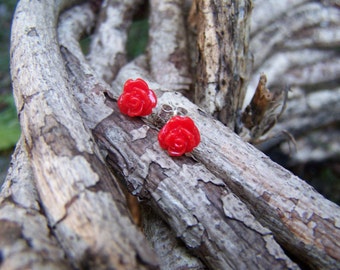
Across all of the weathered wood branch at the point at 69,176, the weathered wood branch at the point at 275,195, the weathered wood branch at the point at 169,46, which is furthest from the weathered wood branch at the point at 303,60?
the weathered wood branch at the point at 69,176

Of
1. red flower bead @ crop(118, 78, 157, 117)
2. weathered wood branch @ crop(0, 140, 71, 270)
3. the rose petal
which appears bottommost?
weathered wood branch @ crop(0, 140, 71, 270)

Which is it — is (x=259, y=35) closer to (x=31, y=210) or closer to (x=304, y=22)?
(x=304, y=22)

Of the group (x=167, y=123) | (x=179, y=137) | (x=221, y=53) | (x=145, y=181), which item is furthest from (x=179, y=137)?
(x=221, y=53)

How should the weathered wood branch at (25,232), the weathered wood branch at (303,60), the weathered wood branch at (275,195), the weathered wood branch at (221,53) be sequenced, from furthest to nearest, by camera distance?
the weathered wood branch at (303,60)
the weathered wood branch at (221,53)
the weathered wood branch at (275,195)
the weathered wood branch at (25,232)

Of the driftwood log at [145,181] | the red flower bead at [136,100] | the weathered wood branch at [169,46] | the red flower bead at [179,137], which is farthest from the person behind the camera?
the weathered wood branch at [169,46]

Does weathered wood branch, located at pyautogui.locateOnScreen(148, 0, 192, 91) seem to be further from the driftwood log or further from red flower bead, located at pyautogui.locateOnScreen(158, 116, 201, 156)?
red flower bead, located at pyautogui.locateOnScreen(158, 116, 201, 156)

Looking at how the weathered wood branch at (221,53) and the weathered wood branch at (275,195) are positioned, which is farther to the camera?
the weathered wood branch at (221,53)

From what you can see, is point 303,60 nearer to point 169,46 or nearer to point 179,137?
point 169,46

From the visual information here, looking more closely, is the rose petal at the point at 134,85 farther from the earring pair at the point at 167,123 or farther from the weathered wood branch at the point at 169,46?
the weathered wood branch at the point at 169,46

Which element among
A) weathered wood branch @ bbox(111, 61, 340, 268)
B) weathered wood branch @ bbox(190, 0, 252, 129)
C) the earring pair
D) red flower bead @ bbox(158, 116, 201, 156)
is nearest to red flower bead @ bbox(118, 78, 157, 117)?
the earring pair
